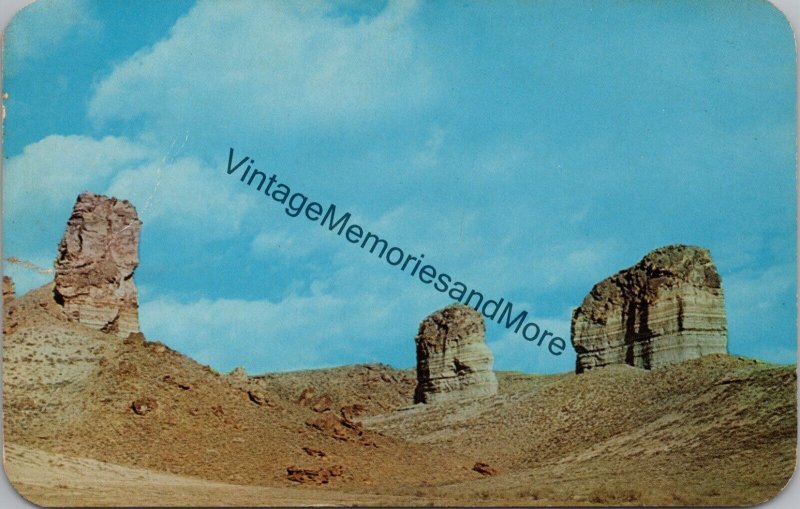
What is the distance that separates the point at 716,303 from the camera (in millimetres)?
45000

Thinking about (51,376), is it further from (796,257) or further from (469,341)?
(469,341)

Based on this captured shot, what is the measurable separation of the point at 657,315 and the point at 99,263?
25736 millimetres

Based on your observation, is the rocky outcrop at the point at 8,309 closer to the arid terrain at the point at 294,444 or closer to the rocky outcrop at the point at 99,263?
the arid terrain at the point at 294,444

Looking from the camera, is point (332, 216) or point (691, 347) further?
point (691, 347)

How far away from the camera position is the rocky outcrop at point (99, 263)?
110 ft

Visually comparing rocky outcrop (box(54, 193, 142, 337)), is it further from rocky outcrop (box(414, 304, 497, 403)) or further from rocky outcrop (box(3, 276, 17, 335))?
rocky outcrop (box(414, 304, 497, 403))

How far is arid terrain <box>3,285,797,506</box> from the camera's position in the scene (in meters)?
22.7

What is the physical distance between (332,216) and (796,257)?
13480 mm

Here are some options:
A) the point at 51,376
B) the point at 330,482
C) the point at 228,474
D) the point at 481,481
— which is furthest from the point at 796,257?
the point at 51,376

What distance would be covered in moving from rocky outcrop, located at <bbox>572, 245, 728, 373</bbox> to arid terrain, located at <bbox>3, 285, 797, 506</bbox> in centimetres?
680

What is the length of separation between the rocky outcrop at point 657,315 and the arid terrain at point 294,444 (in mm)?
6796

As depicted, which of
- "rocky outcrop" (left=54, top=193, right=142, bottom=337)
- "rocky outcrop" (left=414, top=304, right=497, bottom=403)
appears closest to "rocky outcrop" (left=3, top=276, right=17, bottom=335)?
"rocky outcrop" (left=54, top=193, right=142, bottom=337)

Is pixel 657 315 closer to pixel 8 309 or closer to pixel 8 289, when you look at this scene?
pixel 8 309

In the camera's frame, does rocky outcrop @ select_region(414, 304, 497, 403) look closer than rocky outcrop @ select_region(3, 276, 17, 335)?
No
